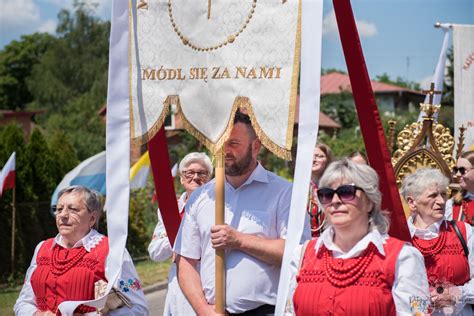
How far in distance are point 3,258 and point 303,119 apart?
11.1 meters

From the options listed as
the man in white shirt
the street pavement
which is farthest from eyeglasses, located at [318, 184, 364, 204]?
A: the street pavement

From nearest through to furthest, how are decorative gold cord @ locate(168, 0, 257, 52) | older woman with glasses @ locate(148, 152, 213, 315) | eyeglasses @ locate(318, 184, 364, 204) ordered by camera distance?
eyeglasses @ locate(318, 184, 364, 204) → decorative gold cord @ locate(168, 0, 257, 52) → older woman with glasses @ locate(148, 152, 213, 315)

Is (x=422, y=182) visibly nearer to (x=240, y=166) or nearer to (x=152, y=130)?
(x=240, y=166)

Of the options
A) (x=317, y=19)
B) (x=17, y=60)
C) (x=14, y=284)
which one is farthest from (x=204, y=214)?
(x=17, y=60)

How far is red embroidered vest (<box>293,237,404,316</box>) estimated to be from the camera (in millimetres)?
3680

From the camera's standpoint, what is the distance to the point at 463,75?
392 inches

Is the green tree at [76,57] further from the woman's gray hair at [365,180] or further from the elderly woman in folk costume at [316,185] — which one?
the woman's gray hair at [365,180]

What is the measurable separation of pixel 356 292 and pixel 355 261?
0.45ft

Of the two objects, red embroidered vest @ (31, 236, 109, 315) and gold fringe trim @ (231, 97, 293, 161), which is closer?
gold fringe trim @ (231, 97, 293, 161)

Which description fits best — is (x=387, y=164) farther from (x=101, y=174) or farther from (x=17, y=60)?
(x=17, y=60)

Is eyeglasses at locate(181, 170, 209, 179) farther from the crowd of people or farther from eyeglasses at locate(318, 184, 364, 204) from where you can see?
eyeglasses at locate(318, 184, 364, 204)

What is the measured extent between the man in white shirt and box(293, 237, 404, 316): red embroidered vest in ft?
1.59

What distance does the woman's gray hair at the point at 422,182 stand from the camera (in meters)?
5.28

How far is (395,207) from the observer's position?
4.17m
